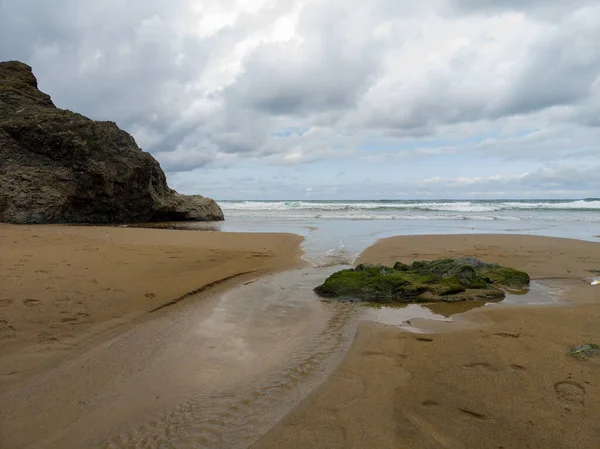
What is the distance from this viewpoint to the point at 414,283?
5.82 metres

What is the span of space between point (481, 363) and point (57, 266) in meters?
5.73

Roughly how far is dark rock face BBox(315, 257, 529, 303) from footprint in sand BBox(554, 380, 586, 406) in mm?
2675

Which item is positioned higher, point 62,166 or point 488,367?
point 62,166

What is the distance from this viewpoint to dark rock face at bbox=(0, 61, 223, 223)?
1453cm

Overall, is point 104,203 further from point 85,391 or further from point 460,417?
point 460,417

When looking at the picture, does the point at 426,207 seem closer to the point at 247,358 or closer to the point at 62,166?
the point at 62,166

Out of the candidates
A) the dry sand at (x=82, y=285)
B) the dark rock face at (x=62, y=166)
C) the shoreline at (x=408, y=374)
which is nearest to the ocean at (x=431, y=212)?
the dark rock face at (x=62, y=166)

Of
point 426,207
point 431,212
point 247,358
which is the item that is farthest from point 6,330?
point 426,207

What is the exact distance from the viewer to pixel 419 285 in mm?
5723

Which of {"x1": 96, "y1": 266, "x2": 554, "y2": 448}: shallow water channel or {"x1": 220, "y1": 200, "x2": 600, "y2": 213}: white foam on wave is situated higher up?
{"x1": 220, "y1": 200, "x2": 600, "y2": 213}: white foam on wave

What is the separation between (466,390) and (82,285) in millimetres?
4655

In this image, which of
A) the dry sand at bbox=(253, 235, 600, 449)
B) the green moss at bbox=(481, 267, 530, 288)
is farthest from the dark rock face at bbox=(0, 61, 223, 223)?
the green moss at bbox=(481, 267, 530, 288)

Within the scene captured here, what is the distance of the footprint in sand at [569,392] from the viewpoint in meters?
2.51

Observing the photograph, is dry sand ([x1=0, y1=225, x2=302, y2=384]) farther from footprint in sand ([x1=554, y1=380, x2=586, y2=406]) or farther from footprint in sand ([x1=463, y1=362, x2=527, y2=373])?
footprint in sand ([x1=554, y1=380, x2=586, y2=406])
